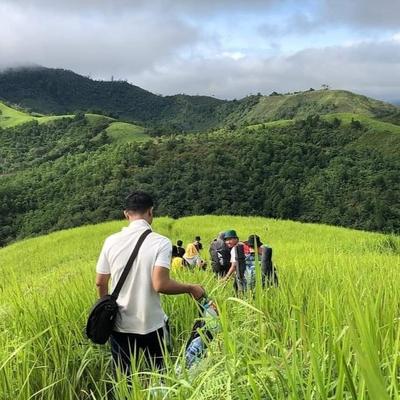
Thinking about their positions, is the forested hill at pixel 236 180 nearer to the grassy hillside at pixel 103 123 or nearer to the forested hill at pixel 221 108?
the grassy hillside at pixel 103 123

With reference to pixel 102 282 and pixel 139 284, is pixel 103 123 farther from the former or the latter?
pixel 139 284

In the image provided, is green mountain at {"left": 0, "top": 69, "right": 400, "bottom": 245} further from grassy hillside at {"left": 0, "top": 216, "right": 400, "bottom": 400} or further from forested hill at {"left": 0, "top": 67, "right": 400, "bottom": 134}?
grassy hillside at {"left": 0, "top": 216, "right": 400, "bottom": 400}

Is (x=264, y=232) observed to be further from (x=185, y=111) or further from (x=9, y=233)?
(x=185, y=111)

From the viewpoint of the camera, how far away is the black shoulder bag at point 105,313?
11.9ft

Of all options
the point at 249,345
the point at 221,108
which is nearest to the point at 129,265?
the point at 249,345

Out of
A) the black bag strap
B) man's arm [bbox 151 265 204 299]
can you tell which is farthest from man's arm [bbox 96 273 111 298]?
man's arm [bbox 151 265 204 299]

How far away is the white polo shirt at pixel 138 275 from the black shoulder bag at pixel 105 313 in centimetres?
3

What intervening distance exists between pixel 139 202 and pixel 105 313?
2.68 ft

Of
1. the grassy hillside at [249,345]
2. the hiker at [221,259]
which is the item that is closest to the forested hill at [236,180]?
the hiker at [221,259]

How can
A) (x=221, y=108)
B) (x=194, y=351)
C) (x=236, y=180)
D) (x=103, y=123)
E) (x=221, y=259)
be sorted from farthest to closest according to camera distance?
(x=221, y=108), (x=103, y=123), (x=236, y=180), (x=221, y=259), (x=194, y=351)

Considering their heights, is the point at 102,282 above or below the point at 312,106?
below

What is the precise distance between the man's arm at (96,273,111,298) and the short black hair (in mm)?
516

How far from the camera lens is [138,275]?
3652 mm

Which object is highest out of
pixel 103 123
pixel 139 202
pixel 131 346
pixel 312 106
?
pixel 312 106
